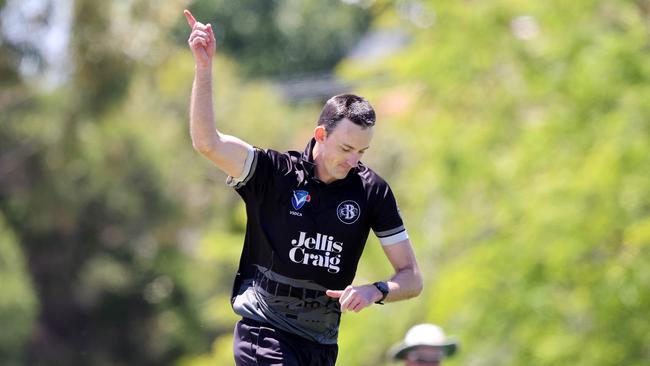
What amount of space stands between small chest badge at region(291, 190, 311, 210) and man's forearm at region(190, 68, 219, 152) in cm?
50

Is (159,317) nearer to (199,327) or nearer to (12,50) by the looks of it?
(199,327)

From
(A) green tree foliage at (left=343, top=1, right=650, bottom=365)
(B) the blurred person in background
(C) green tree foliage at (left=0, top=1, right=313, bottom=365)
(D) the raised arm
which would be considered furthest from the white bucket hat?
(C) green tree foliage at (left=0, top=1, right=313, bottom=365)

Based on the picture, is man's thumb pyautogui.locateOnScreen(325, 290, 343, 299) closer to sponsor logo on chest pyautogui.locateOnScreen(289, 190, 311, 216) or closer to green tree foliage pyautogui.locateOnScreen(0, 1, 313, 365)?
sponsor logo on chest pyautogui.locateOnScreen(289, 190, 311, 216)

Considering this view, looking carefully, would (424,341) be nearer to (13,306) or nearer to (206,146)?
(206,146)

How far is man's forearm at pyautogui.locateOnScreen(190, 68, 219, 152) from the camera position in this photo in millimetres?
5941

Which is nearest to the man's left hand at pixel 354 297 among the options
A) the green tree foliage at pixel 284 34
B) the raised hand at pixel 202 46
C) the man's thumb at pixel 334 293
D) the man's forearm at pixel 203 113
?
the man's thumb at pixel 334 293

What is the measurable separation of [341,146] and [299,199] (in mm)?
333

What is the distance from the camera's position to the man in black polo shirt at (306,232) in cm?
612

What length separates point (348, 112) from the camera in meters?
6.09

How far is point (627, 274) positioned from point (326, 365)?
10.4 metres

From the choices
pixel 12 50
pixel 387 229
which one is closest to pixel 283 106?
pixel 12 50

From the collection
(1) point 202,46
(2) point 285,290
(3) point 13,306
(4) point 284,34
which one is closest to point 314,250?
(2) point 285,290

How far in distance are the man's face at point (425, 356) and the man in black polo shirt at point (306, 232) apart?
7.55 feet

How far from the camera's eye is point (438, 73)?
19125mm
